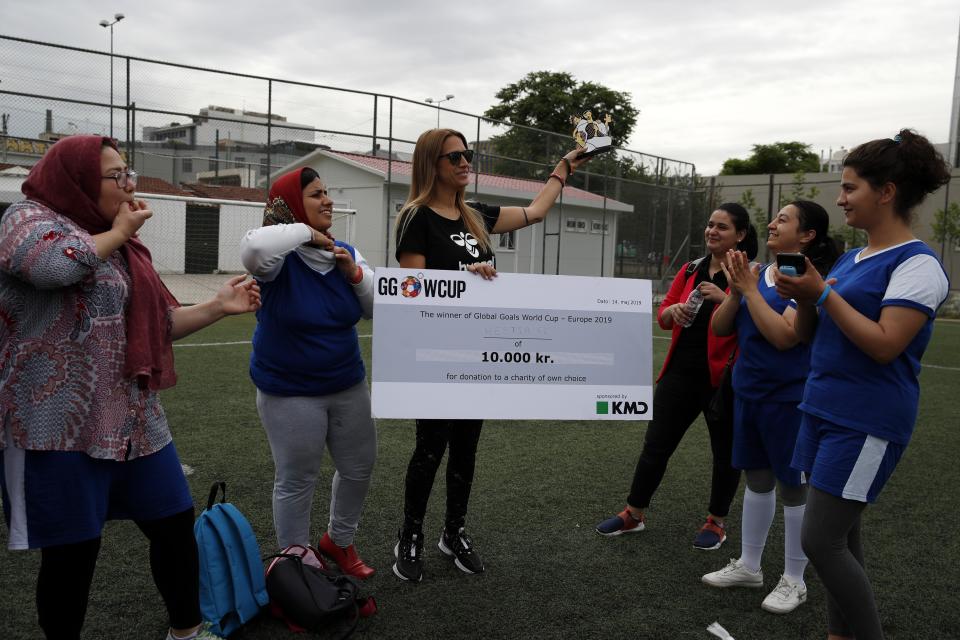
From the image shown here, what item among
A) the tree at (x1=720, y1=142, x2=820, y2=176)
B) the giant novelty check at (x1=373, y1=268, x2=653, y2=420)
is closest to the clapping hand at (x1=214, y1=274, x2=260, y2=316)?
the giant novelty check at (x1=373, y1=268, x2=653, y2=420)

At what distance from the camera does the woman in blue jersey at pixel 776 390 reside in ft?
10.6

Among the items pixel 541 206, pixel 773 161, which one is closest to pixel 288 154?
pixel 541 206

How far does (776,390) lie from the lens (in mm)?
3242

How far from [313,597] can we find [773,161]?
77.0 metres

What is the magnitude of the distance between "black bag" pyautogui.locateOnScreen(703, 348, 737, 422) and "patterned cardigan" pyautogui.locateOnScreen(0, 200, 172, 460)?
2.74 metres

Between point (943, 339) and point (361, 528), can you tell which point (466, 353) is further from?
point (943, 339)

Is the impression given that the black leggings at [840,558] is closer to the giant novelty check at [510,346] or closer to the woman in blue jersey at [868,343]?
the woman in blue jersey at [868,343]

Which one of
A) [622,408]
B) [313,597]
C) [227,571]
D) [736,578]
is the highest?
[622,408]

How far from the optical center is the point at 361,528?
402 cm

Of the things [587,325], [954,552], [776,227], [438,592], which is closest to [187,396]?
[438,592]

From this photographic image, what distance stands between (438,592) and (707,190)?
27.3m

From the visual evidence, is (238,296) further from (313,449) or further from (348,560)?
(348,560)

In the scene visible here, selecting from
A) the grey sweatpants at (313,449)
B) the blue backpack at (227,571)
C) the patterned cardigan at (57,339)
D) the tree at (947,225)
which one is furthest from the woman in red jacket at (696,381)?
the tree at (947,225)

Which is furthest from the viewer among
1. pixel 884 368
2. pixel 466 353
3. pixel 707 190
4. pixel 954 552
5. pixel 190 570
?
pixel 707 190
